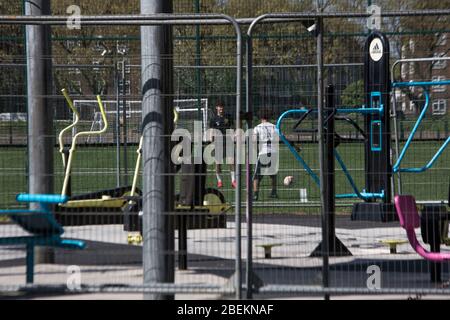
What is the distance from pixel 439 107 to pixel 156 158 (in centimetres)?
1031

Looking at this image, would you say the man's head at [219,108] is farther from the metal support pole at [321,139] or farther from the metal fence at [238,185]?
the metal support pole at [321,139]

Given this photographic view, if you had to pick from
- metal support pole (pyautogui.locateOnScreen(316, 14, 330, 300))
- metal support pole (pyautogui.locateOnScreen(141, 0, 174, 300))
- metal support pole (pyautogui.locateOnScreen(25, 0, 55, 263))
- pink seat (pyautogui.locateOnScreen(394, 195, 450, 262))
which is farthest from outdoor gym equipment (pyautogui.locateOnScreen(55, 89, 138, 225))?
pink seat (pyautogui.locateOnScreen(394, 195, 450, 262))

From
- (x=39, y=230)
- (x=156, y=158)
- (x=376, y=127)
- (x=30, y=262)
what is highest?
(x=376, y=127)

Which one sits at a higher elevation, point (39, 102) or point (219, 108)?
point (219, 108)

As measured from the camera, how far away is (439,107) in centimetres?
1677

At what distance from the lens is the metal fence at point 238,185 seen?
7617mm

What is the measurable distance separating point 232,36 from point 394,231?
5502 mm

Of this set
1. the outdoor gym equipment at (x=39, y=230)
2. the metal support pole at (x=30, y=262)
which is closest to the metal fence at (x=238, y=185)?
the outdoor gym equipment at (x=39, y=230)

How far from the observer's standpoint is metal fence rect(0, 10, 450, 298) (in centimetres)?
762

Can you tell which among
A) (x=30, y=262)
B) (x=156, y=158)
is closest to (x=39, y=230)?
(x=30, y=262)

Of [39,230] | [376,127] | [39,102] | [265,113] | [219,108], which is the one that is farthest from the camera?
[219,108]

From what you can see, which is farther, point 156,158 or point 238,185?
point 156,158

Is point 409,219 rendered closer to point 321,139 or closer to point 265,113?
point 321,139
